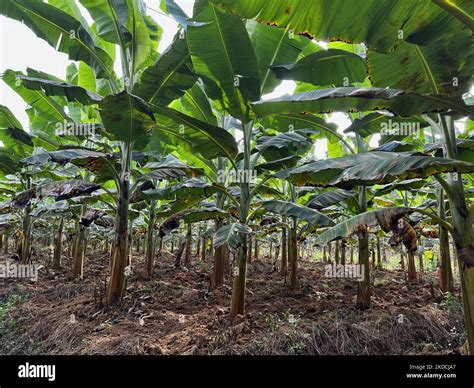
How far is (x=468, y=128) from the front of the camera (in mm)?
5570

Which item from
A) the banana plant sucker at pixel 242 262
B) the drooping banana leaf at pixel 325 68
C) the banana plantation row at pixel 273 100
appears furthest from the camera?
the banana plant sucker at pixel 242 262

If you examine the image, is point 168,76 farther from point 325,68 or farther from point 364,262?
point 364,262

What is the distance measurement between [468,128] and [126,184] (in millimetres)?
6050

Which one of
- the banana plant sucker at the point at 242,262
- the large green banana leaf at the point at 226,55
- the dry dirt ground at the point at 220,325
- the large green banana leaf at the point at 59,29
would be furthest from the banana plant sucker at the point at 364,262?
the large green banana leaf at the point at 59,29

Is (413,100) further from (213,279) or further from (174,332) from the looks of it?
(213,279)

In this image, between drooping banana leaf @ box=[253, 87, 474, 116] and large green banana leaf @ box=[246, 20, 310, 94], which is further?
large green banana leaf @ box=[246, 20, 310, 94]

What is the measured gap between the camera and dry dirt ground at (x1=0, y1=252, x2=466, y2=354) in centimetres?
363

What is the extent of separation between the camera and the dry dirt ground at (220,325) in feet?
11.9

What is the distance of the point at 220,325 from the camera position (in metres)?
4.00

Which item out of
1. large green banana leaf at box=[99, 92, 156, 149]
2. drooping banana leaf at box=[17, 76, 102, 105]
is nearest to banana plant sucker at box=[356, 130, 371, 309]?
large green banana leaf at box=[99, 92, 156, 149]

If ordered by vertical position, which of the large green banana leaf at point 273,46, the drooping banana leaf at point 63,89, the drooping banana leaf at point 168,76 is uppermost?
the large green banana leaf at point 273,46

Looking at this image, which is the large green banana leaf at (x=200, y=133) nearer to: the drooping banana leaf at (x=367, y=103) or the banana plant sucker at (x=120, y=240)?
the banana plant sucker at (x=120, y=240)

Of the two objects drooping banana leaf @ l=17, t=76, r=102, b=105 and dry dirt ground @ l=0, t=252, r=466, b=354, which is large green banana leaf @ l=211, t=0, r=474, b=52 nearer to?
drooping banana leaf @ l=17, t=76, r=102, b=105

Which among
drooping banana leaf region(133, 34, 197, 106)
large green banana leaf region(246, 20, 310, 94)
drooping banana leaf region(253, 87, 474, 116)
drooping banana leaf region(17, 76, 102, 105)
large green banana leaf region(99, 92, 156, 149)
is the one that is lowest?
drooping banana leaf region(253, 87, 474, 116)
